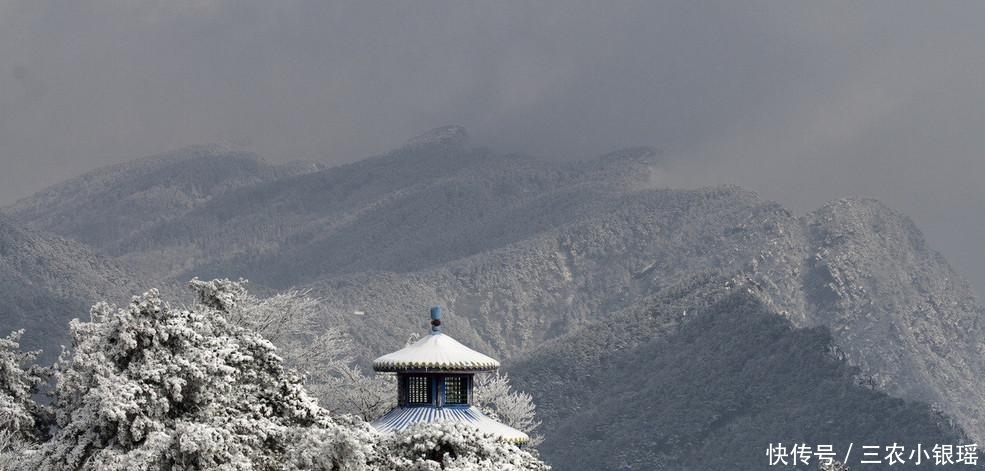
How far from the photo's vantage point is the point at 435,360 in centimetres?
3612

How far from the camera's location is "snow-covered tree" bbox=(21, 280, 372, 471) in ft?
83.1

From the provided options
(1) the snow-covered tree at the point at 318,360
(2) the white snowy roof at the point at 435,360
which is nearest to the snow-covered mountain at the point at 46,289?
(1) the snow-covered tree at the point at 318,360

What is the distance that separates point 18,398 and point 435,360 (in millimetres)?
10616

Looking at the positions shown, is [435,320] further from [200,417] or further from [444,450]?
[444,450]

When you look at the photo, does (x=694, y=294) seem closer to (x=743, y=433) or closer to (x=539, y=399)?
(x=539, y=399)

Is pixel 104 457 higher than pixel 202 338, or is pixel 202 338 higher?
pixel 202 338

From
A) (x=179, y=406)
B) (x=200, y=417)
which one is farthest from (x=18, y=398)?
(x=200, y=417)

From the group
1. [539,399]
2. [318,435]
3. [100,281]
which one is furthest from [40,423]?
[100,281]

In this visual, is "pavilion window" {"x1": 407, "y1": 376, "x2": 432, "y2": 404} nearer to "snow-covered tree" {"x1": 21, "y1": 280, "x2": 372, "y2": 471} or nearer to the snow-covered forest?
the snow-covered forest

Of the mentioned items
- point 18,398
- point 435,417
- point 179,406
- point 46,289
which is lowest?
point 179,406

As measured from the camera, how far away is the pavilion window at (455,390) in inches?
1441

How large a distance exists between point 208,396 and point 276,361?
218 centimetres

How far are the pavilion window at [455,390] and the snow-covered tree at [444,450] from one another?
36.0ft

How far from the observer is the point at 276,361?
93.4 ft
